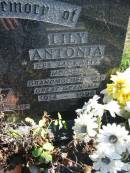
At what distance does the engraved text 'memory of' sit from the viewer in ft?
11.0

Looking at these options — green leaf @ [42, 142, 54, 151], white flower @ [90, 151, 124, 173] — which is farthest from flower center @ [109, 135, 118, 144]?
green leaf @ [42, 142, 54, 151]

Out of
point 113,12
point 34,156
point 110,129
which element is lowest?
point 34,156

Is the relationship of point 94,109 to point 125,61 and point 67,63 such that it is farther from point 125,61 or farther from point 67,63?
point 125,61

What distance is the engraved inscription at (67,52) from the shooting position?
3.63 meters

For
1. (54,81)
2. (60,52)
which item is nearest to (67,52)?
(60,52)

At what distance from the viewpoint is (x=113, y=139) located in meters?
2.93

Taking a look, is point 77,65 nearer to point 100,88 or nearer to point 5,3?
point 100,88

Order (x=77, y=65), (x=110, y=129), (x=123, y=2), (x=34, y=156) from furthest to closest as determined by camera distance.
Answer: (x=77, y=65)
(x=123, y=2)
(x=34, y=156)
(x=110, y=129)

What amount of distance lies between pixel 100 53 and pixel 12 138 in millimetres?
984

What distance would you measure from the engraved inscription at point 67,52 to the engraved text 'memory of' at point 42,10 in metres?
0.24

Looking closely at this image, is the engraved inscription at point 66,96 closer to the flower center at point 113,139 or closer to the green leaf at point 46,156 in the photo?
the green leaf at point 46,156

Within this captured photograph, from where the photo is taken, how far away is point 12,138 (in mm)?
3234

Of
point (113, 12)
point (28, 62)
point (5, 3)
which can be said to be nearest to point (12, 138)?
point (28, 62)

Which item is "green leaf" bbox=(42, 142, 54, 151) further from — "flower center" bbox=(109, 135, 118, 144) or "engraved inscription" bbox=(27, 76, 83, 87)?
"engraved inscription" bbox=(27, 76, 83, 87)
